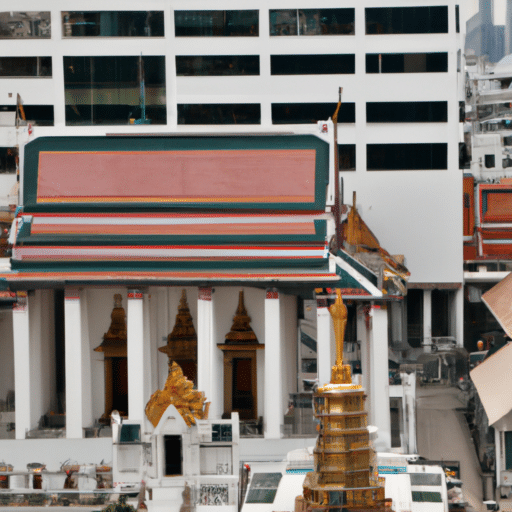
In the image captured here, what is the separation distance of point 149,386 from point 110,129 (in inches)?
304

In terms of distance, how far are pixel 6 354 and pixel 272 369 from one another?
32.6 ft

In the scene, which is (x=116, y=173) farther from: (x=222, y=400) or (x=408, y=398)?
(x=408, y=398)

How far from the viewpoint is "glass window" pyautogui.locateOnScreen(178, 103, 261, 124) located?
45.7 metres

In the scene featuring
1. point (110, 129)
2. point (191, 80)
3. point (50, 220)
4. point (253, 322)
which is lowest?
point (253, 322)

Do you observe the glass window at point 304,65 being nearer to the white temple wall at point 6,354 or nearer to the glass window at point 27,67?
the glass window at point 27,67

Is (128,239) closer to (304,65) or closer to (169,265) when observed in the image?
(169,265)

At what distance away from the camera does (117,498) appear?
24719mm

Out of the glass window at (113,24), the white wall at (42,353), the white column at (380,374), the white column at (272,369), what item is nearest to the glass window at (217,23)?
the glass window at (113,24)

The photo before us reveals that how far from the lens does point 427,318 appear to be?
47.2 metres

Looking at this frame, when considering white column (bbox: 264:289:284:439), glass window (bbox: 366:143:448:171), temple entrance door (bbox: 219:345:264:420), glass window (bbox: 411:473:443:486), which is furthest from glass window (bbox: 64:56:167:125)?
glass window (bbox: 411:473:443:486)

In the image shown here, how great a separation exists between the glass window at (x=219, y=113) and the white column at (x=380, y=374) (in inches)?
626

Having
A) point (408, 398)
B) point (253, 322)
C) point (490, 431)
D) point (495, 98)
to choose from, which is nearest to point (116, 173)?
point (253, 322)

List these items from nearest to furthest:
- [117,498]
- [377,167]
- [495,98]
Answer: [117,498] → [377,167] → [495,98]

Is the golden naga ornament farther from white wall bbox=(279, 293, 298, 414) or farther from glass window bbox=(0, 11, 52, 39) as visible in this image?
glass window bbox=(0, 11, 52, 39)
